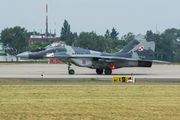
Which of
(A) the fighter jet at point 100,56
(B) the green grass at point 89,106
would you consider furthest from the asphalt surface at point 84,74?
(B) the green grass at point 89,106

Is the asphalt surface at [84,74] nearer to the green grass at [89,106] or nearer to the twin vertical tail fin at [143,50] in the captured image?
the twin vertical tail fin at [143,50]

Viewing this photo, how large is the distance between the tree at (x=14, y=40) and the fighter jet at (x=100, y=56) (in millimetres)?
92482

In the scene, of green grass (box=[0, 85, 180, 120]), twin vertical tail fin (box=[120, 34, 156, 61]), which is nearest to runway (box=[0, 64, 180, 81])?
twin vertical tail fin (box=[120, 34, 156, 61])

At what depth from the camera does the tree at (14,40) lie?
12494 centimetres

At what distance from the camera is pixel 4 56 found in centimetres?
12644

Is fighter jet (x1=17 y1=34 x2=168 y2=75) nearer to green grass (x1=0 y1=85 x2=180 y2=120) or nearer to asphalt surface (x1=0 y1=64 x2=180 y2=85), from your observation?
asphalt surface (x1=0 y1=64 x2=180 y2=85)

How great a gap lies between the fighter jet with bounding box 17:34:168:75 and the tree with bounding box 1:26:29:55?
303 ft

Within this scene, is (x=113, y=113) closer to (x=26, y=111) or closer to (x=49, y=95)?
(x=26, y=111)

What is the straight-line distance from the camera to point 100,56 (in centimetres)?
3603

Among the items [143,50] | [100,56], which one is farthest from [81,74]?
[143,50]

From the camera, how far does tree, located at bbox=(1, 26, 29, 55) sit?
124938 millimetres

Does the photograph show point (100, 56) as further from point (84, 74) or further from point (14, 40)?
point (14, 40)

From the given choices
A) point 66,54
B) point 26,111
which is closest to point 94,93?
point 26,111

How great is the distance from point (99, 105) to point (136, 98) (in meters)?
3.00
